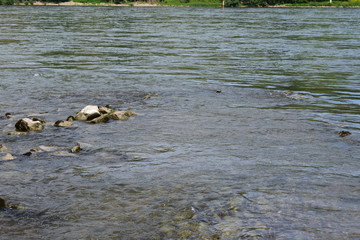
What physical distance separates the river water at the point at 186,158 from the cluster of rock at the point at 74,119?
166 mm

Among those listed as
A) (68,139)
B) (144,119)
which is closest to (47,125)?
(68,139)

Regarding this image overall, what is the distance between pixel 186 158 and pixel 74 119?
361 cm

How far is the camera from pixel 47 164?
8.39 meters

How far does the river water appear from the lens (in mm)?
6266

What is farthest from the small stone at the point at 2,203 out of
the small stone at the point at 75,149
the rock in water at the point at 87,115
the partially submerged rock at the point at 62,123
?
the rock in water at the point at 87,115

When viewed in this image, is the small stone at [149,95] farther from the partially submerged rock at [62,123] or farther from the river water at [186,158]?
the partially submerged rock at [62,123]

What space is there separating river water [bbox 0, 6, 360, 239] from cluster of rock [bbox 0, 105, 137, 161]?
17 cm

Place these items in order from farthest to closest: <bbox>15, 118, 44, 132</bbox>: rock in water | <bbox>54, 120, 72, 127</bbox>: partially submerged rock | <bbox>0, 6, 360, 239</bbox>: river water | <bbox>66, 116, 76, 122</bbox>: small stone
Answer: <bbox>66, 116, 76, 122</bbox>: small stone
<bbox>54, 120, 72, 127</bbox>: partially submerged rock
<bbox>15, 118, 44, 132</bbox>: rock in water
<bbox>0, 6, 360, 239</bbox>: river water

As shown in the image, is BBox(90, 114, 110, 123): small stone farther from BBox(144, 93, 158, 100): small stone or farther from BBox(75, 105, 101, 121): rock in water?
BBox(144, 93, 158, 100): small stone

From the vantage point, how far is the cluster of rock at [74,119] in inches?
359

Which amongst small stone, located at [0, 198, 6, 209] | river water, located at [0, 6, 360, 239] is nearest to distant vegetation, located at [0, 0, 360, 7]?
river water, located at [0, 6, 360, 239]

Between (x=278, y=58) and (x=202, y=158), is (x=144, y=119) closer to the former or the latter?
(x=202, y=158)

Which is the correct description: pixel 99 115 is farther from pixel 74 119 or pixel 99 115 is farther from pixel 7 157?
pixel 7 157

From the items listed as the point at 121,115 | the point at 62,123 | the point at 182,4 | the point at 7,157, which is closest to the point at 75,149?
the point at 7,157
